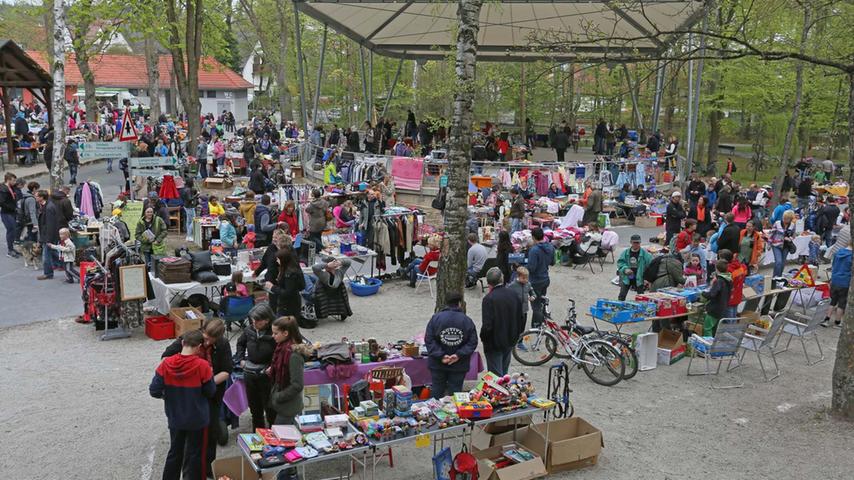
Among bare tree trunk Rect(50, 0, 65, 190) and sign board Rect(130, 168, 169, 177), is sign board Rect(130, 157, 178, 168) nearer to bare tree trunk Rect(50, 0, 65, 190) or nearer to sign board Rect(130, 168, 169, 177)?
sign board Rect(130, 168, 169, 177)

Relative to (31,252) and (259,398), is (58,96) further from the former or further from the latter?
(259,398)

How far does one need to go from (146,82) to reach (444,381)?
4997 centimetres

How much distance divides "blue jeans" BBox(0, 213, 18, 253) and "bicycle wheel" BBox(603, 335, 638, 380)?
11.6m

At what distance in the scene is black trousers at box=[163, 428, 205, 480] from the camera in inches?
236

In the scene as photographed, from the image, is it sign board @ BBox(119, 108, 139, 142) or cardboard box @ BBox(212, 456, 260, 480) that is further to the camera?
sign board @ BBox(119, 108, 139, 142)

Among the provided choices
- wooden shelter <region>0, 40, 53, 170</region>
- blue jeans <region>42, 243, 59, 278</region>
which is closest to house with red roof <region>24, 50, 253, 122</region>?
wooden shelter <region>0, 40, 53, 170</region>

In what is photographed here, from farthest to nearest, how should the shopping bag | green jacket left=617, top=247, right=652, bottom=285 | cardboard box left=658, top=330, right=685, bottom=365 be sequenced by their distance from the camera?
green jacket left=617, top=247, right=652, bottom=285
cardboard box left=658, top=330, right=685, bottom=365
the shopping bag

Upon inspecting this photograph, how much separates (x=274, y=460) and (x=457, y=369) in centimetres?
234

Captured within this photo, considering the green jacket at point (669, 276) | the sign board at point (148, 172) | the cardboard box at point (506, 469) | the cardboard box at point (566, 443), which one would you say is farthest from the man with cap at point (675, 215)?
the sign board at point (148, 172)

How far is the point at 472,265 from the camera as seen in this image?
513 inches

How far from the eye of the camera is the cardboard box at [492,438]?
23.1 feet

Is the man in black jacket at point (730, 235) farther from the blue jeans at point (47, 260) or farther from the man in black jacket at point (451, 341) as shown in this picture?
the blue jeans at point (47, 260)

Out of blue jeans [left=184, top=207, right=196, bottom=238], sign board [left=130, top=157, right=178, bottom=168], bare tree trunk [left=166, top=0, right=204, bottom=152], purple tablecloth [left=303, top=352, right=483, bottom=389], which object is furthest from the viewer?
bare tree trunk [left=166, top=0, right=204, bottom=152]

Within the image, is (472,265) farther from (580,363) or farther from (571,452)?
(571,452)
